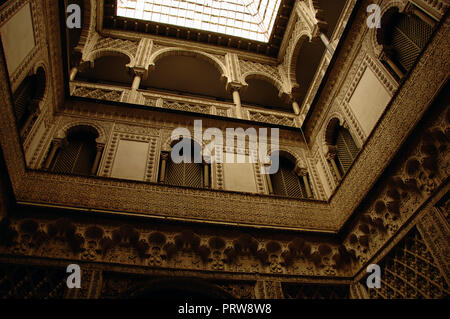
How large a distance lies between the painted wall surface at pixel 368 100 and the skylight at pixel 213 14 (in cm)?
515

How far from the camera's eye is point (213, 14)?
10.7 m

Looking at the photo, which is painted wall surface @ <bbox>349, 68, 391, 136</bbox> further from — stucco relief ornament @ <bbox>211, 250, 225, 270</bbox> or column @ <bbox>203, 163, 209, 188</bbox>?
stucco relief ornament @ <bbox>211, 250, 225, 270</bbox>

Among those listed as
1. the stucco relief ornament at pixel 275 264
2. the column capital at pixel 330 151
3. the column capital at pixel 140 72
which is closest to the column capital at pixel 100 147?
the column capital at pixel 140 72

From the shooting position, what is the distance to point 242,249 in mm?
4562

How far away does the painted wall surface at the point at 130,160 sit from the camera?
18.2 feet

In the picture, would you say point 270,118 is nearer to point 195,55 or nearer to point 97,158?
point 195,55

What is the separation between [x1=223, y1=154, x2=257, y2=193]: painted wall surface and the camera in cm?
586

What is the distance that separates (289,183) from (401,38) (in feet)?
10.0

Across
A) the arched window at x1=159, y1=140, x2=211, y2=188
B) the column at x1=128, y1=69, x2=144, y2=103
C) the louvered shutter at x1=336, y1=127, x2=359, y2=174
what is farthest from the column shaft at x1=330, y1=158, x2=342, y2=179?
the column at x1=128, y1=69, x2=144, y2=103

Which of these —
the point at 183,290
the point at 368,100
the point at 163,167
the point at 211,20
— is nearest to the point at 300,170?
the point at 368,100

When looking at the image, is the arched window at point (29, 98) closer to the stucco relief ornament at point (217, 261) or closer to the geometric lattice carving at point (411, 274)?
the stucco relief ornament at point (217, 261)

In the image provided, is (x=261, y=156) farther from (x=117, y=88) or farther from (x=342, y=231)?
(x=117, y=88)

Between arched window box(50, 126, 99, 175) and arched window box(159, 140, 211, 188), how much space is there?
1.16 m
